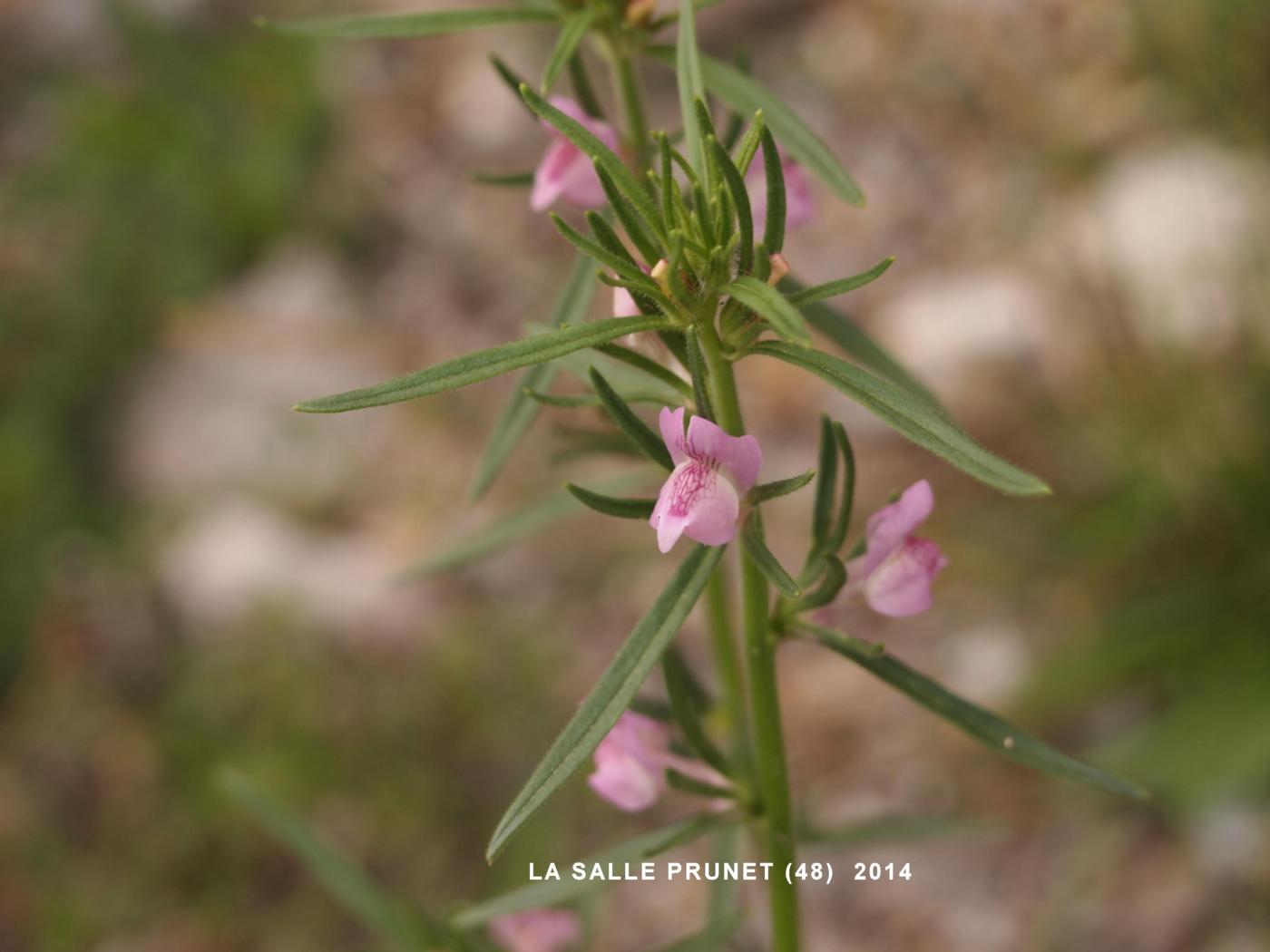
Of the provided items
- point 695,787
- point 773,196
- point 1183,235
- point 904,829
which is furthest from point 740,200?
point 1183,235

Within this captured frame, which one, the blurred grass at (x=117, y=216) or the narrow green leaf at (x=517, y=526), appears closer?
the narrow green leaf at (x=517, y=526)

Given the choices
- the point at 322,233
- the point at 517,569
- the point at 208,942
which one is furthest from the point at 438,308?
the point at 208,942

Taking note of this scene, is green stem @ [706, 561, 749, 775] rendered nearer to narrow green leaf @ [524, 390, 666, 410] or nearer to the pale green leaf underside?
narrow green leaf @ [524, 390, 666, 410]

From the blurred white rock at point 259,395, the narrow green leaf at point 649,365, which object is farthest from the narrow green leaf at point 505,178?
the blurred white rock at point 259,395

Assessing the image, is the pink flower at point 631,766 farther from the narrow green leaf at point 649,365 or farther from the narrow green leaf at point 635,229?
the narrow green leaf at point 635,229

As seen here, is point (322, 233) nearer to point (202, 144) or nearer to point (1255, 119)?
point (202, 144)

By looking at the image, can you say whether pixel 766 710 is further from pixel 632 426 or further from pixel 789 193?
pixel 789 193
